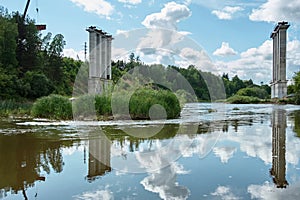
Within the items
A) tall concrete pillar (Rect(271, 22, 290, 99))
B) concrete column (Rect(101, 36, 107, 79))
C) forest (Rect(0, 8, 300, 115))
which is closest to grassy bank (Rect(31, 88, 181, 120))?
forest (Rect(0, 8, 300, 115))

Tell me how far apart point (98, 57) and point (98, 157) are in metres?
25.1

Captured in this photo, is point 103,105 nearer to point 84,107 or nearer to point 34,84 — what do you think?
point 84,107

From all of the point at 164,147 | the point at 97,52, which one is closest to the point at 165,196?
the point at 164,147

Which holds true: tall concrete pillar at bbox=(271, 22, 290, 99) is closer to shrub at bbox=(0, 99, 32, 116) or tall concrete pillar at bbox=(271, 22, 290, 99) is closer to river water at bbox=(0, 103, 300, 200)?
shrub at bbox=(0, 99, 32, 116)

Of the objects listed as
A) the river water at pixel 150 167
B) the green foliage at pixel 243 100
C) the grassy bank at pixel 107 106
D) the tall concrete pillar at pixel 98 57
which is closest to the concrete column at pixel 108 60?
the tall concrete pillar at pixel 98 57

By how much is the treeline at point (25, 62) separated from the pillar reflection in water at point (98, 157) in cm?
2031

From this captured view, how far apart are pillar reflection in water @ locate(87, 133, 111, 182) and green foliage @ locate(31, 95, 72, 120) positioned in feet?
Answer: 20.2

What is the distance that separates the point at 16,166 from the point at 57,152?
4.17 ft

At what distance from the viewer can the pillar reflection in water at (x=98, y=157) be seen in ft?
15.9

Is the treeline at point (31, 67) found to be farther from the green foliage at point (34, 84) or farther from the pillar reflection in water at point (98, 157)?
the pillar reflection in water at point (98, 157)

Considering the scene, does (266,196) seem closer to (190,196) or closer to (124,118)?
(190,196)

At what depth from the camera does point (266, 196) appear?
12.0ft

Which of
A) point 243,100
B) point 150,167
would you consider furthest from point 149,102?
point 243,100

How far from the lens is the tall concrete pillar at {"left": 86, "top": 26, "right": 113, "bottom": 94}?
28359 millimetres
